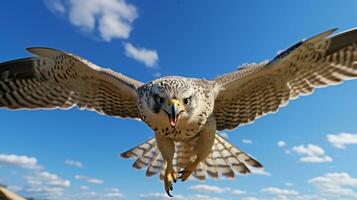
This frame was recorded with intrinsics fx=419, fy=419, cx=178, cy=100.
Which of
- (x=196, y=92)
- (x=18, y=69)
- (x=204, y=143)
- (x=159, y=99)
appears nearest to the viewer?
(x=159, y=99)

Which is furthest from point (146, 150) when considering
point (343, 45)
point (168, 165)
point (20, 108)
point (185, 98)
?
point (343, 45)

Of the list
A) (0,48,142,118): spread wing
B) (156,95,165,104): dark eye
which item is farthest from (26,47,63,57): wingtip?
(156,95,165,104): dark eye

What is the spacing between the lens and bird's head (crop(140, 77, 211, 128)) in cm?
491

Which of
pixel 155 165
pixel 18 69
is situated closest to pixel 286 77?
pixel 155 165

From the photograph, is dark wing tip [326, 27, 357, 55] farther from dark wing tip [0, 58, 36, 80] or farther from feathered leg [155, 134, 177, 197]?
dark wing tip [0, 58, 36, 80]

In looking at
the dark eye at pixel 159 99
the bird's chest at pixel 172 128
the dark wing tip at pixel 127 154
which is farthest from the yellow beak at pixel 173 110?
the dark wing tip at pixel 127 154

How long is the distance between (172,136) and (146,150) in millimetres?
2510

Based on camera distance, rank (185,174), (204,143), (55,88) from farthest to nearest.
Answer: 1. (55,88)
2. (185,174)
3. (204,143)

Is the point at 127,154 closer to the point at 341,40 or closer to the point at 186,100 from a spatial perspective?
the point at 186,100

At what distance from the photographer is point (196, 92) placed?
5.46 metres

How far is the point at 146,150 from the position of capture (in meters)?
8.21

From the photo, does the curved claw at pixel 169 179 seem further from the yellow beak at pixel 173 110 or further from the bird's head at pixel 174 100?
Answer: the yellow beak at pixel 173 110

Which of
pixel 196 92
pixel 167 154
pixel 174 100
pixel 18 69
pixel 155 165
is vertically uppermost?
pixel 18 69

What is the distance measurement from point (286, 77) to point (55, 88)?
401 cm
